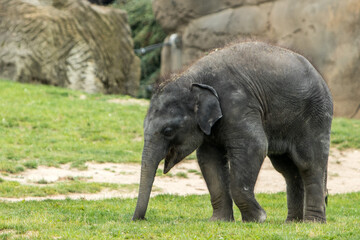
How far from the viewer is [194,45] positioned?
74.7 ft

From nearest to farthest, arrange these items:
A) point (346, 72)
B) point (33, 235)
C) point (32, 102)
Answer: point (33, 235)
point (32, 102)
point (346, 72)

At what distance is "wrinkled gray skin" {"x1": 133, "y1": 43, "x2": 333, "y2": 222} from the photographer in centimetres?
686

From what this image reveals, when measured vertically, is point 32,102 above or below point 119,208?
below

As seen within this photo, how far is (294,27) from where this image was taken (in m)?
20.5

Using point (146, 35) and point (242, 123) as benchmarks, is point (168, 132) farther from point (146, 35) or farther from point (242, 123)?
point (146, 35)

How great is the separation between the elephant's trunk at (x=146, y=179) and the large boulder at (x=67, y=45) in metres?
14.4

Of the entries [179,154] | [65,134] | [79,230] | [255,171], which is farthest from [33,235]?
[65,134]

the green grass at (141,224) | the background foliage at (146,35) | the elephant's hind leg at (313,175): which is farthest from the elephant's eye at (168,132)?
the background foliage at (146,35)

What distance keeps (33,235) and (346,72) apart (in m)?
15.0

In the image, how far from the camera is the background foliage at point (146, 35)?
30469mm

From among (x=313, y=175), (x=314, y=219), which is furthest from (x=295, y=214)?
(x=313, y=175)

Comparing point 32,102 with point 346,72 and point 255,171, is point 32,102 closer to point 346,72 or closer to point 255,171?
point 346,72

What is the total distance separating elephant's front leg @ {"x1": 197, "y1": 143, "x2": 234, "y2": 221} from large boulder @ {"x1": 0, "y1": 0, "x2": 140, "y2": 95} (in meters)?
14.1

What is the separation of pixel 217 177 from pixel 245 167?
1.92 feet
